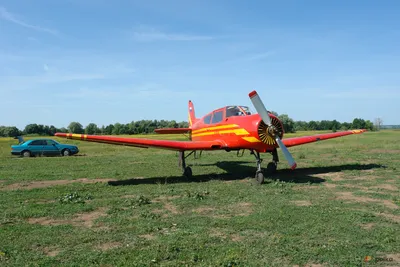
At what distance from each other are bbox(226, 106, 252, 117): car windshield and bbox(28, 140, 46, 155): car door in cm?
1760

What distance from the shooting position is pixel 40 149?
23859 millimetres

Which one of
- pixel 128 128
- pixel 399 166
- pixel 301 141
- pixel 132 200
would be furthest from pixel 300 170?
pixel 128 128

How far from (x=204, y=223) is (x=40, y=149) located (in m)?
21.4

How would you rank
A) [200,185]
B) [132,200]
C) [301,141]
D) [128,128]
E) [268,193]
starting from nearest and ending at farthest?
[132,200]
[268,193]
[200,185]
[301,141]
[128,128]

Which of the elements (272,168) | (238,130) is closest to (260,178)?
(238,130)

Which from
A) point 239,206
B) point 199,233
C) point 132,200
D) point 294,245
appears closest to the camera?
point 294,245

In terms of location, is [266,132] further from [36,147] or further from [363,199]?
[36,147]

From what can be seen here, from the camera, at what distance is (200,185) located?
10758mm

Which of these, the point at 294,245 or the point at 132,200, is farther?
the point at 132,200

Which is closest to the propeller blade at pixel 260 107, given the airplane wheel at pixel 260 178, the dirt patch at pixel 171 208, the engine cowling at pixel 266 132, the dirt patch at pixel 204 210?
the engine cowling at pixel 266 132

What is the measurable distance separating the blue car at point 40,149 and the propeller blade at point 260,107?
61.3ft

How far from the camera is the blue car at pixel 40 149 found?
23422 millimetres

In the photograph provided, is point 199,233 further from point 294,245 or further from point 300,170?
point 300,170

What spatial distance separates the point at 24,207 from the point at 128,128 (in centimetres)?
9667
